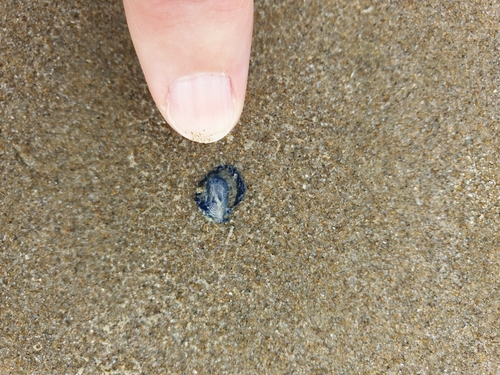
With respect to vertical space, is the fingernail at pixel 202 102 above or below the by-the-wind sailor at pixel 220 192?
above

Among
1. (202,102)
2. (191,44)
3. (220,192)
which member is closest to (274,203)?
(220,192)

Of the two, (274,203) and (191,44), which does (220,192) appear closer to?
(274,203)

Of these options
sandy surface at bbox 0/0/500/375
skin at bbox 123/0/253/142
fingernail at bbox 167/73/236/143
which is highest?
skin at bbox 123/0/253/142

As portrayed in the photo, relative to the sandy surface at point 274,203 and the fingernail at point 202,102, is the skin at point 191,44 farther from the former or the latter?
the sandy surface at point 274,203

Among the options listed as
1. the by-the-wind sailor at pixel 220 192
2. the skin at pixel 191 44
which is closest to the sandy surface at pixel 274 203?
the by-the-wind sailor at pixel 220 192

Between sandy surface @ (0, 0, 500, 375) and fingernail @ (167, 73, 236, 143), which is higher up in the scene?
fingernail @ (167, 73, 236, 143)

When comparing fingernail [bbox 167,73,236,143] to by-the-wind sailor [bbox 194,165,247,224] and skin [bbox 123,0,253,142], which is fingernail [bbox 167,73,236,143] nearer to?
skin [bbox 123,0,253,142]

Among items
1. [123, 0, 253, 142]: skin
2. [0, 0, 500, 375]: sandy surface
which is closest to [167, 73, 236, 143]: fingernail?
[123, 0, 253, 142]: skin
